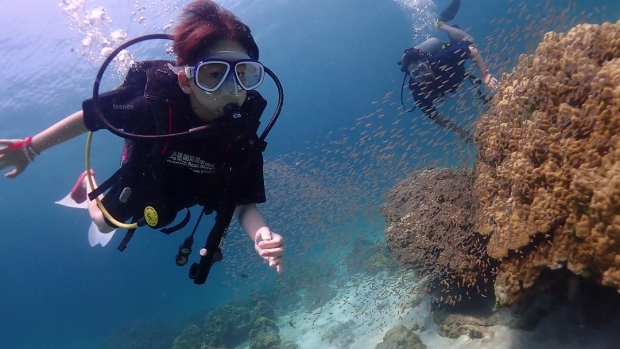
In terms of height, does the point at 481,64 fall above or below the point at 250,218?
above

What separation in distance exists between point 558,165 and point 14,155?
4996 mm

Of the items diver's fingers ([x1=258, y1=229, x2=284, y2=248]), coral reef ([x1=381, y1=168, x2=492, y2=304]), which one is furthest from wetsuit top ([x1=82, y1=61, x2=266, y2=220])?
coral reef ([x1=381, y1=168, x2=492, y2=304])

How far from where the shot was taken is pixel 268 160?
181ft

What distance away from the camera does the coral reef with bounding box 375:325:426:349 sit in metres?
6.49

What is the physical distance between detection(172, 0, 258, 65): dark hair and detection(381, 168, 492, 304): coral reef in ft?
13.0

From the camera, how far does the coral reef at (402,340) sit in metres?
6.49

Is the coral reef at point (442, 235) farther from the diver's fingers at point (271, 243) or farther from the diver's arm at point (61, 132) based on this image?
the diver's arm at point (61, 132)

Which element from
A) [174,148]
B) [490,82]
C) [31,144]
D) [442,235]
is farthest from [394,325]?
[31,144]

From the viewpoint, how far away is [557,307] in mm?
4250

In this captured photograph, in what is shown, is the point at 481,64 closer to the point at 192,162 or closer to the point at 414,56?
the point at 414,56

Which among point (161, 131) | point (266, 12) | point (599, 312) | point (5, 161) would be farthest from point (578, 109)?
point (266, 12)

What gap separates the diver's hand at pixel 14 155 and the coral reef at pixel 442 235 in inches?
206

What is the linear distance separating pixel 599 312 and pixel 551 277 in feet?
2.47

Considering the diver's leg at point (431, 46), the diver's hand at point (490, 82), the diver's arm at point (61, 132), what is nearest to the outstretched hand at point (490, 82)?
the diver's hand at point (490, 82)
